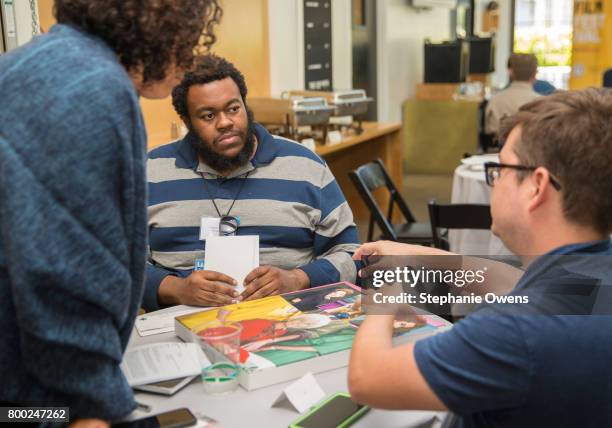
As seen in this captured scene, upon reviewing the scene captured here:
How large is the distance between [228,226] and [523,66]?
5.23 m

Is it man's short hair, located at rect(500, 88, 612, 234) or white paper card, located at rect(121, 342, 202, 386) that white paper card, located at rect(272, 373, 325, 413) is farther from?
man's short hair, located at rect(500, 88, 612, 234)

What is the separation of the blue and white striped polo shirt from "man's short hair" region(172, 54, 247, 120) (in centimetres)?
14

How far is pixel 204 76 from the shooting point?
229 centimetres

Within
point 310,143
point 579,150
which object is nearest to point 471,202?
point 310,143

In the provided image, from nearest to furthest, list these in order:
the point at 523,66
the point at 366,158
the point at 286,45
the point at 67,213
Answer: the point at 67,213 < the point at 286,45 < the point at 366,158 < the point at 523,66

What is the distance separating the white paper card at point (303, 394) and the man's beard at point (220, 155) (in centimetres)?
104

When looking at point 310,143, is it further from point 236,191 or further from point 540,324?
point 540,324

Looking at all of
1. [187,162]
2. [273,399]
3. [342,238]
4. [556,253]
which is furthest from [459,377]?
[187,162]

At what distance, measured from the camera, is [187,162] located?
91.1 inches

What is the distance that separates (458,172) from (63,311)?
12.1 feet

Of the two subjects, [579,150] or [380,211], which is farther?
A: [380,211]

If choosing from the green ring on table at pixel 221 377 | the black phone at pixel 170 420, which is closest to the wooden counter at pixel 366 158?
the green ring on table at pixel 221 377

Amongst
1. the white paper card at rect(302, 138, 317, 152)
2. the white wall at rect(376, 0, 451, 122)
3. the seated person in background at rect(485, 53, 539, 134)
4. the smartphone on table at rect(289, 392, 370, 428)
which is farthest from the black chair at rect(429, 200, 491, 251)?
the white wall at rect(376, 0, 451, 122)

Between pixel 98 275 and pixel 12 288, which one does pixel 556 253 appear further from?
pixel 12 288
